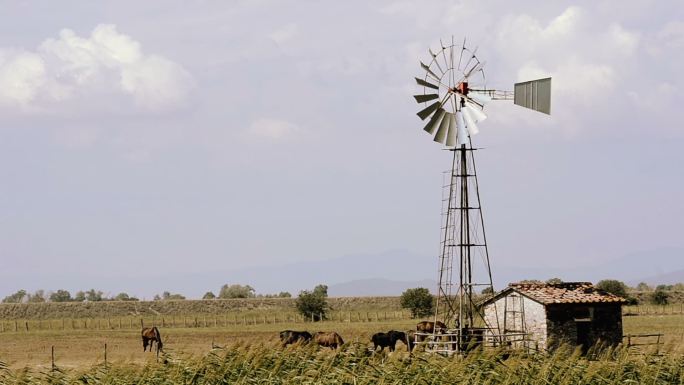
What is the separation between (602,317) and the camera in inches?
1820

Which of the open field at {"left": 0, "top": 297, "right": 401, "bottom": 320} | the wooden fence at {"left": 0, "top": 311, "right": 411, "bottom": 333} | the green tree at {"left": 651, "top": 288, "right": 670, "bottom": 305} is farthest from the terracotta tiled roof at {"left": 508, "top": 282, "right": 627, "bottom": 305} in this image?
the open field at {"left": 0, "top": 297, "right": 401, "bottom": 320}

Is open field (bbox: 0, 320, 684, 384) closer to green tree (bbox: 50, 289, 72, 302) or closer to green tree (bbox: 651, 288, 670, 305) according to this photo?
green tree (bbox: 651, 288, 670, 305)

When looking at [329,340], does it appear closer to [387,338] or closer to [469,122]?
[387,338]

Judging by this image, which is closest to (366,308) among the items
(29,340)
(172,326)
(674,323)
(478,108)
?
(172,326)

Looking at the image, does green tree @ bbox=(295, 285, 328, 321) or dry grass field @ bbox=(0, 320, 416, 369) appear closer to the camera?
dry grass field @ bbox=(0, 320, 416, 369)

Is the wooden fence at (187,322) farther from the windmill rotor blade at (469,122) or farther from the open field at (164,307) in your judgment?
the windmill rotor blade at (469,122)

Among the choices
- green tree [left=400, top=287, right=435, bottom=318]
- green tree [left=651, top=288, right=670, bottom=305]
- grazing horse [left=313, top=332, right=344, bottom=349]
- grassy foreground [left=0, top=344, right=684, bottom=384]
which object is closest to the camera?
grassy foreground [left=0, top=344, right=684, bottom=384]

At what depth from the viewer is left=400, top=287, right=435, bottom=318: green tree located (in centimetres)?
8700

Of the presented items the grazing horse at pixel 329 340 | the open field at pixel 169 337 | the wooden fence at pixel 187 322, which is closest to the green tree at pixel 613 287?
the open field at pixel 169 337

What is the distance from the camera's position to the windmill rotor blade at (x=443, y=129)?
41.3 metres

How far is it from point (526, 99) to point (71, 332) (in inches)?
1625

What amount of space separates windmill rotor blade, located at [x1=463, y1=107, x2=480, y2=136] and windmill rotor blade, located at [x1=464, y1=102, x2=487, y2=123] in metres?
0.03

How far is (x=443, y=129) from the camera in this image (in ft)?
136

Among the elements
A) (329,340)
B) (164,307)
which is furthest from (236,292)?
(329,340)
